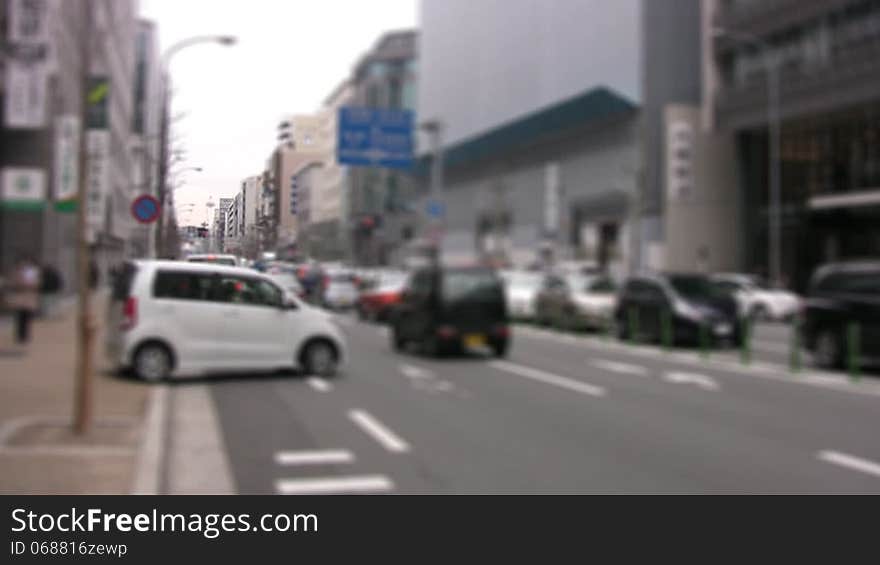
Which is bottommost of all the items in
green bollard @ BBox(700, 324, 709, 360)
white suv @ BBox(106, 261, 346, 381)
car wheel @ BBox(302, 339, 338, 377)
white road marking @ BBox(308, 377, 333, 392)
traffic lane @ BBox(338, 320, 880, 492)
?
white road marking @ BBox(308, 377, 333, 392)

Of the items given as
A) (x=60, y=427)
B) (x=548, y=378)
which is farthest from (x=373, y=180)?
(x=548, y=378)

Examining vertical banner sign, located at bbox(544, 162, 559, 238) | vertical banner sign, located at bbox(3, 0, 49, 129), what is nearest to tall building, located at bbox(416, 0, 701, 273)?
vertical banner sign, located at bbox(544, 162, 559, 238)

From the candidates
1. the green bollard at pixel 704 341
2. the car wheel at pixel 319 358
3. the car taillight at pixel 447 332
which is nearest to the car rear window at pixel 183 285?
the car wheel at pixel 319 358

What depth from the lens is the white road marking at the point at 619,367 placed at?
2664 centimetres

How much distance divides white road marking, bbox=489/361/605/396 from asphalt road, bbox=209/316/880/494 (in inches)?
3.0

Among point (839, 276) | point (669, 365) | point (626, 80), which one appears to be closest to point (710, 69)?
point (626, 80)

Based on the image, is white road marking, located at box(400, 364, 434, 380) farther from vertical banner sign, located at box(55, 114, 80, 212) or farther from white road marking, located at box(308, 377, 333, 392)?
vertical banner sign, located at box(55, 114, 80, 212)

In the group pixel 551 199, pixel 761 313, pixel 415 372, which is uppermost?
pixel 551 199

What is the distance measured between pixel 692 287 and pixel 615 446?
36.5 feet

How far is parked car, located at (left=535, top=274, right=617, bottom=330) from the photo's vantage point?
3475 centimetres

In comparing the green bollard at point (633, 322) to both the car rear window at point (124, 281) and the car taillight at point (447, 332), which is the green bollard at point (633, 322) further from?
the car rear window at point (124, 281)

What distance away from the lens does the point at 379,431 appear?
23.9 metres

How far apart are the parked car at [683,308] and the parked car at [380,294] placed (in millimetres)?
14709

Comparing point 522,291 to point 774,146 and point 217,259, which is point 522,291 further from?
point 217,259
